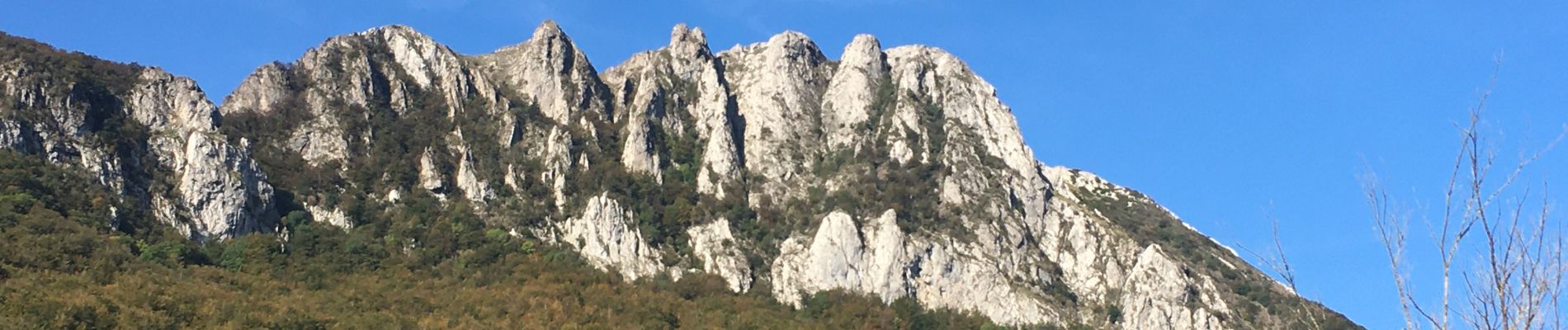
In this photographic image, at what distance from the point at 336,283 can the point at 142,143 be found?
87.1 ft

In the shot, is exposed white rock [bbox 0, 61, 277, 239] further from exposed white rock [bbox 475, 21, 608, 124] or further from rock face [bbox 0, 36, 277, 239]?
exposed white rock [bbox 475, 21, 608, 124]

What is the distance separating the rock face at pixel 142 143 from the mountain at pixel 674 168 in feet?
0.70

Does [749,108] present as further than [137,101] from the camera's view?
Yes

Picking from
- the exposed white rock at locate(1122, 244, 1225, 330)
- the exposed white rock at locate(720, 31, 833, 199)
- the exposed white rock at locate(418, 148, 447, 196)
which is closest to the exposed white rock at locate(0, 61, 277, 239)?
the exposed white rock at locate(418, 148, 447, 196)

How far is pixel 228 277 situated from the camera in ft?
314

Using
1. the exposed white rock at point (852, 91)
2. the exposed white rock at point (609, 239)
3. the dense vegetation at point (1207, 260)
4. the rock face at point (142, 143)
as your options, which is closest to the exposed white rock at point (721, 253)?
the exposed white rock at point (609, 239)

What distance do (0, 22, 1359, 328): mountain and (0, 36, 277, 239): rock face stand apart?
21 cm

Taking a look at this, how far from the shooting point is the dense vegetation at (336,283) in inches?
3127

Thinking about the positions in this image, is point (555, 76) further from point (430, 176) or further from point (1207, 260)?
point (1207, 260)

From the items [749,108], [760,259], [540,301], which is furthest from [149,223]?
[749,108]

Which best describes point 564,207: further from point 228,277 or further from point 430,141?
point 228,277

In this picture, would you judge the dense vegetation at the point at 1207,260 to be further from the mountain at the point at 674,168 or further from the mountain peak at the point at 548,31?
the mountain peak at the point at 548,31

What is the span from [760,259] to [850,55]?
40.9m

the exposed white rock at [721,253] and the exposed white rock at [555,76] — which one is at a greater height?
the exposed white rock at [555,76]
